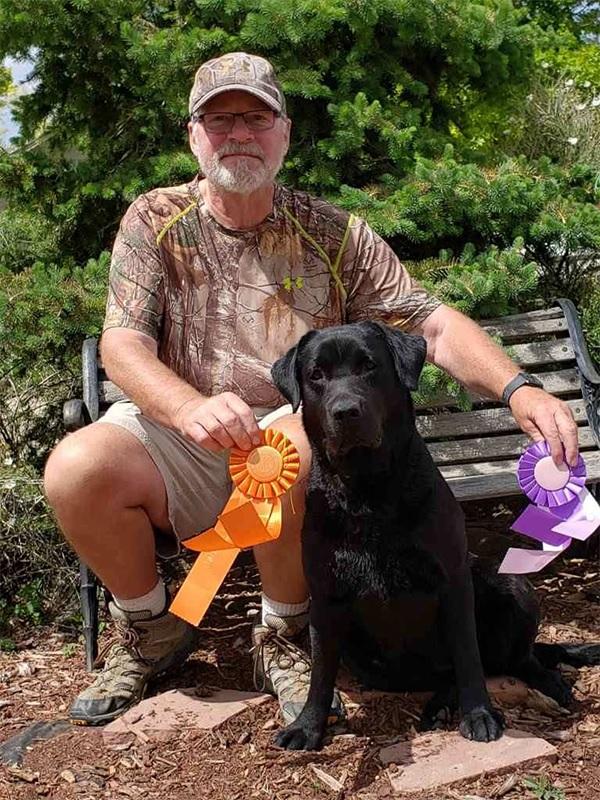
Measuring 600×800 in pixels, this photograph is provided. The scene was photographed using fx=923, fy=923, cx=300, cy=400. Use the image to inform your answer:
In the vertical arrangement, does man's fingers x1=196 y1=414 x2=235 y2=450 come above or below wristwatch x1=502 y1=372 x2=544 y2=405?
below

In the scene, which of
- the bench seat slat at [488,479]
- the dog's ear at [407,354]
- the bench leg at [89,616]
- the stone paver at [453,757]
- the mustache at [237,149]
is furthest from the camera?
the bench seat slat at [488,479]

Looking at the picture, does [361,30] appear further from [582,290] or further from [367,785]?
[367,785]

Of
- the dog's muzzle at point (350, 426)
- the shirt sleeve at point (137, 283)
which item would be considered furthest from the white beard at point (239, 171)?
the dog's muzzle at point (350, 426)

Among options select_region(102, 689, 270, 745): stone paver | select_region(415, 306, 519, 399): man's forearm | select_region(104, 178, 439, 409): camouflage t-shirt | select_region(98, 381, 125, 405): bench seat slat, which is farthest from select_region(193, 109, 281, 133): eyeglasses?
select_region(102, 689, 270, 745): stone paver

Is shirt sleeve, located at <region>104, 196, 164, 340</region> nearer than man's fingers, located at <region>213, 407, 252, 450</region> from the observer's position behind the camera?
No

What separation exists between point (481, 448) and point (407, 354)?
4.92 ft

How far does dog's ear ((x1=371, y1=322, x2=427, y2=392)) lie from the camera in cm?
240

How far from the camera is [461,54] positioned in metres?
4.57

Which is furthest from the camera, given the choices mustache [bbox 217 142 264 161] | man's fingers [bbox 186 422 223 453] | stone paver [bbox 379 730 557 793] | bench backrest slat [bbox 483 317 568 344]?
bench backrest slat [bbox 483 317 568 344]

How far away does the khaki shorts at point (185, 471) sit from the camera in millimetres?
2820

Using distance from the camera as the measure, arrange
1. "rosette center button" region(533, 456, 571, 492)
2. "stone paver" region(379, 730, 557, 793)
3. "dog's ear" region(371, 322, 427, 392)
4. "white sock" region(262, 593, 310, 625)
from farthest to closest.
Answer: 1. "white sock" region(262, 593, 310, 625)
2. "rosette center button" region(533, 456, 571, 492)
3. "dog's ear" region(371, 322, 427, 392)
4. "stone paver" region(379, 730, 557, 793)

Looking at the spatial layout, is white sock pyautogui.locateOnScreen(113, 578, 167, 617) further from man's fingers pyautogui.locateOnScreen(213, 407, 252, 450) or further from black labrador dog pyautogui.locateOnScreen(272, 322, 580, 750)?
man's fingers pyautogui.locateOnScreen(213, 407, 252, 450)

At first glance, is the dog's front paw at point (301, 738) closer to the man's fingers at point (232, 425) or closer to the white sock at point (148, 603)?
the white sock at point (148, 603)

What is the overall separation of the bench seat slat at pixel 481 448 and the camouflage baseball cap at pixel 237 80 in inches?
60.6
